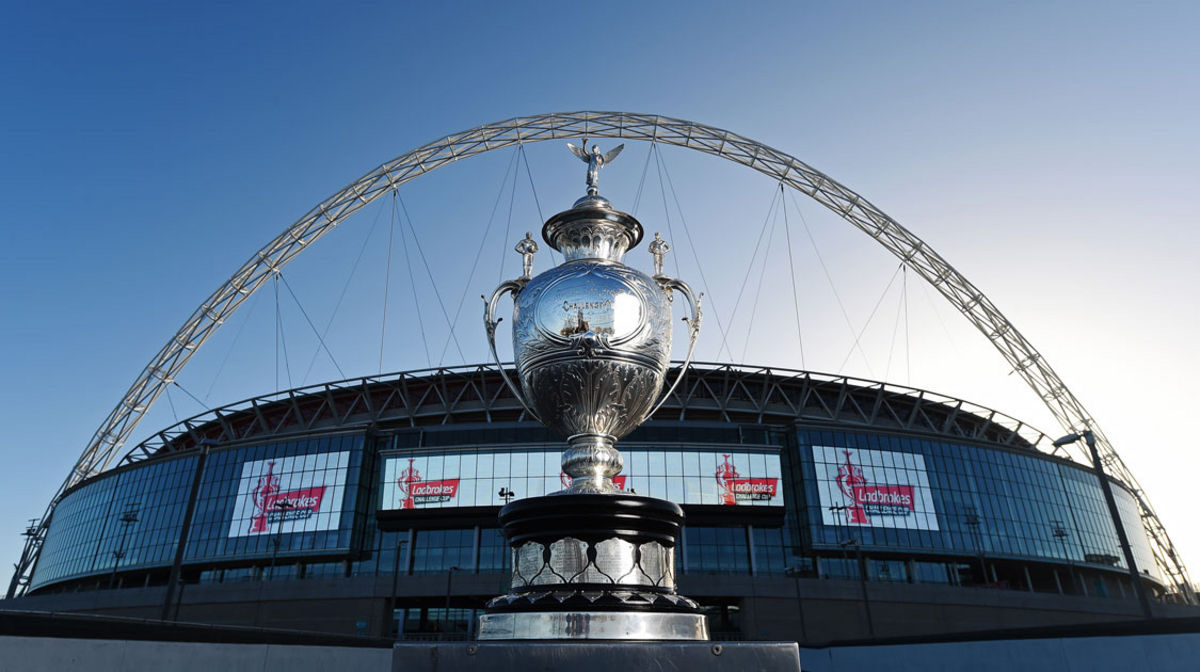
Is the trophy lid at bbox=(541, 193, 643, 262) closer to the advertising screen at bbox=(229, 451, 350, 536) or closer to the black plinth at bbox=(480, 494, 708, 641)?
the black plinth at bbox=(480, 494, 708, 641)

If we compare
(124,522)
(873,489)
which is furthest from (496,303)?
(124,522)

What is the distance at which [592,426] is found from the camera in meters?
3.89

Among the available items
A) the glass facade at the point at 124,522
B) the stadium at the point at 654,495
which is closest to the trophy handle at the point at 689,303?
the stadium at the point at 654,495

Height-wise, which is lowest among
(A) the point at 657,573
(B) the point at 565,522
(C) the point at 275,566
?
(A) the point at 657,573

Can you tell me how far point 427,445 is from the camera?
52.4m

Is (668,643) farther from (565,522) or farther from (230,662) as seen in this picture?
(230,662)

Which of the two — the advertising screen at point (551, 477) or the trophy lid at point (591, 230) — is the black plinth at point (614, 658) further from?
the advertising screen at point (551, 477)

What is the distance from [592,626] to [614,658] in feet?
1.97

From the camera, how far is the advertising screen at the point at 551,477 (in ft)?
154

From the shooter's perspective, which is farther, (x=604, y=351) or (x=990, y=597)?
(x=990, y=597)

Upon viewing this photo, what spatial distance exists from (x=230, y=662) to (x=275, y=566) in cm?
5129

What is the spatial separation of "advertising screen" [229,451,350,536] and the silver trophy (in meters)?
49.8

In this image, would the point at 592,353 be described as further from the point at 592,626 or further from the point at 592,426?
the point at 592,626

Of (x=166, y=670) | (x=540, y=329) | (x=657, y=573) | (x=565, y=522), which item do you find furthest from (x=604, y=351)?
(x=166, y=670)
